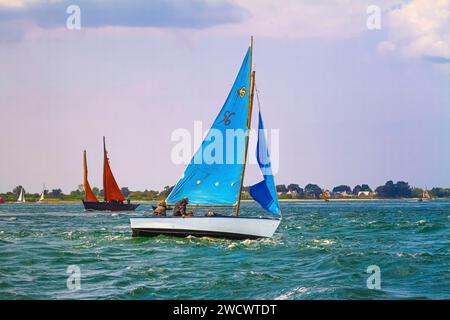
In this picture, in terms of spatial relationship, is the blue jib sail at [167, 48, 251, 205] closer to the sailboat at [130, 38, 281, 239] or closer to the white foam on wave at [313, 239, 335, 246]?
the sailboat at [130, 38, 281, 239]

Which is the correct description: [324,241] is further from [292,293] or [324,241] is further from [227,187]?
[292,293]

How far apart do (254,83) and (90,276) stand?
17.1 metres

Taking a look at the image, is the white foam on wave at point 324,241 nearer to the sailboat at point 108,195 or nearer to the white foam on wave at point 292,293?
the white foam on wave at point 292,293

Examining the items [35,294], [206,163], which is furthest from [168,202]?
[35,294]

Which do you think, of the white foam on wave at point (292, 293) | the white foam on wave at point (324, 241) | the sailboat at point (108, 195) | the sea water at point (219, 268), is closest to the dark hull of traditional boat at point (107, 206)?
the sailboat at point (108, 195)

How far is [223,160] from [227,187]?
5.33ft

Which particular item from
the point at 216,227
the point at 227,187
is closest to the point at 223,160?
the point at 227,187

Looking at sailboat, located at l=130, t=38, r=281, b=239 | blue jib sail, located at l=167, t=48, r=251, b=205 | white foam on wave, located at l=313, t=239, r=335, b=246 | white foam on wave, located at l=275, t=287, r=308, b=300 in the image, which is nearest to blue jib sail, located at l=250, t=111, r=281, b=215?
sailboat, located at l=130, t=38, r=281, b=239

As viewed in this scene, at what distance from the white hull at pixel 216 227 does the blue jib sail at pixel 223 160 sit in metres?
2.23

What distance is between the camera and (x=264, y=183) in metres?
38.4

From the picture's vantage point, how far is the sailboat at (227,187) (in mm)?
38188

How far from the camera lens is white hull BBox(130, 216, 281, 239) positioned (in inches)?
1496
